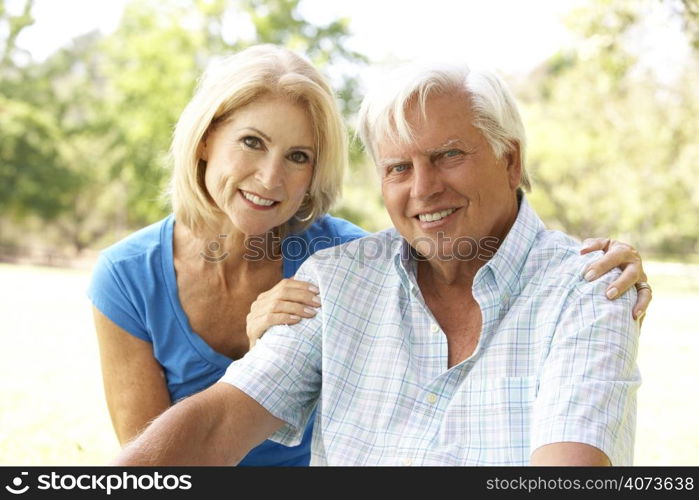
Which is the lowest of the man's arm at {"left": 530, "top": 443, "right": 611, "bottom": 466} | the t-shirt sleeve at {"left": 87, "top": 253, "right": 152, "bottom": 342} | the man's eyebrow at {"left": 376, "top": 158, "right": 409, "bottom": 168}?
the man's arm at {"left": 530, "top": 443, "right": 611, "bottom": 466}

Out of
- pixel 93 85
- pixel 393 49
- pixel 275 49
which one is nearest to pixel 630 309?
pixel 275 49

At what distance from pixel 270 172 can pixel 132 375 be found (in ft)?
2.78

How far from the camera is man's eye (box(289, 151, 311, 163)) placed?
2336 millimetres

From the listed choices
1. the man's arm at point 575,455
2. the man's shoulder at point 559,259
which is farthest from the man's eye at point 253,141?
the man's arm at point 575,455

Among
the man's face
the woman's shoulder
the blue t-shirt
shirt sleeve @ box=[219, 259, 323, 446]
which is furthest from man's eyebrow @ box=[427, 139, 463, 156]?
the woman's shoulder

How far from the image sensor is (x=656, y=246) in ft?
75.5

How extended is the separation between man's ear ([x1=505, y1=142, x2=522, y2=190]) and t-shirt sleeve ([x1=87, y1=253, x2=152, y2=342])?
1259 mm

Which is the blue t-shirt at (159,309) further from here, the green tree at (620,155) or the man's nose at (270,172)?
the green tree at (620,155)

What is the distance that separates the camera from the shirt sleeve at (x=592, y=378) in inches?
64.9

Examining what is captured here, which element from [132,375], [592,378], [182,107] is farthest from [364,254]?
[182,107]

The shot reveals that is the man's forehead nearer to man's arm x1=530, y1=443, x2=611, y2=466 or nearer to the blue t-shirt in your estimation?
the blue t-shirt

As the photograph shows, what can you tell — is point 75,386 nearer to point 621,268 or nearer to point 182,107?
point 621,268

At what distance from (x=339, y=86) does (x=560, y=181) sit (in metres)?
7.38
